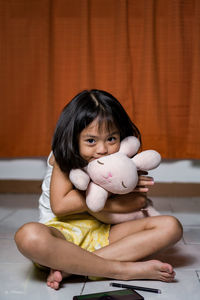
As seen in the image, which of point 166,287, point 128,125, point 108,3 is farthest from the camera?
point 108,3

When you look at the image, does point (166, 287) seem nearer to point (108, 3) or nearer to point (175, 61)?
point (175, 61)

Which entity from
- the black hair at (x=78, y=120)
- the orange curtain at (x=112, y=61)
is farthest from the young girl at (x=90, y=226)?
the orange curtain at (x=112, y=61)

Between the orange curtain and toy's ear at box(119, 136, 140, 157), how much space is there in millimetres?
883

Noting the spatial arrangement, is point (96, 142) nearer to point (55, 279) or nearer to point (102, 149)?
point (102, 149)

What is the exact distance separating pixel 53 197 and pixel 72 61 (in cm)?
107

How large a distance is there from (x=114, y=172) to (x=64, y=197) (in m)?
0.17

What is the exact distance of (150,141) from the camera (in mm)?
1944

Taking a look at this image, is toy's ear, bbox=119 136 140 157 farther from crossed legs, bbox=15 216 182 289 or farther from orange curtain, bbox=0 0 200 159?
orange curtain, bbox=0 0 200 159

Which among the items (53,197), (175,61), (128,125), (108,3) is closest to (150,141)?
(175,61)

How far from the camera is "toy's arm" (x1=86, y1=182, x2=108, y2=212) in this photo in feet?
3.17

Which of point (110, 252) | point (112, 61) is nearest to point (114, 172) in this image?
point (110, 252)

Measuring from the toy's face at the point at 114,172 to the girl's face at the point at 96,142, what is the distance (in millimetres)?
28

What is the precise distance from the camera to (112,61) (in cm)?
192

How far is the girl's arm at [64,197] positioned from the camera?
3.34 feet
